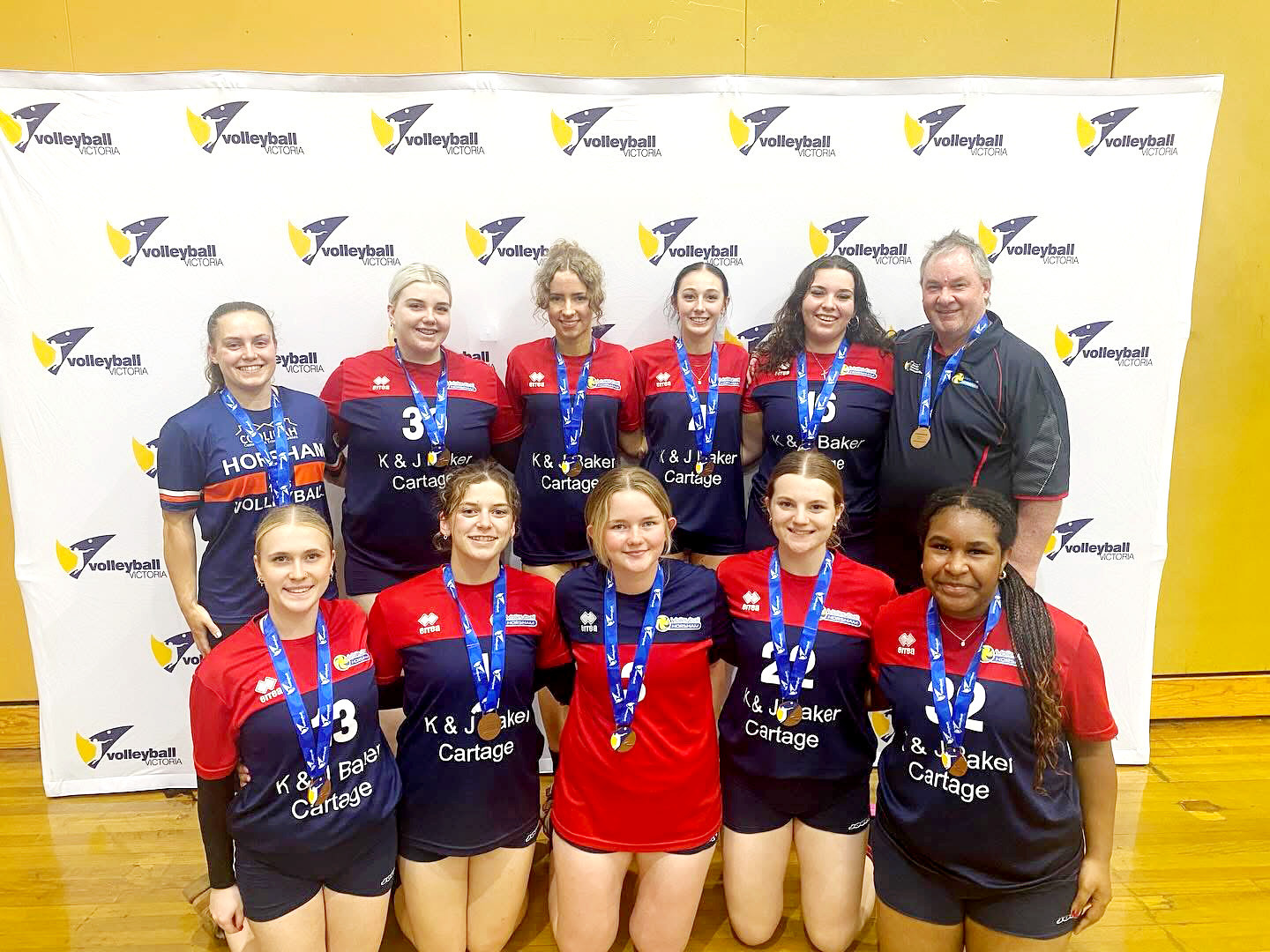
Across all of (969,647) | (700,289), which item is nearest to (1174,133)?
(700,289)

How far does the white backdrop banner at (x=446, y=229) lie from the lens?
3.65 metres

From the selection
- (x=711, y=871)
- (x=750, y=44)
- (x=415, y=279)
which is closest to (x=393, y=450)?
(x=415, y=279)

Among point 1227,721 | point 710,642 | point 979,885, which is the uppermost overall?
point 710,642

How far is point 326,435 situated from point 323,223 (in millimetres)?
1104

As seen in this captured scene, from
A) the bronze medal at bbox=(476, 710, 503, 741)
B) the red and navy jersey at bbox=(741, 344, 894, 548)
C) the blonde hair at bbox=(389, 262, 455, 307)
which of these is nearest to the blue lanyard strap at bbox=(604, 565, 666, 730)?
the bronze medal at bbox=(476, 710, 503, 741)

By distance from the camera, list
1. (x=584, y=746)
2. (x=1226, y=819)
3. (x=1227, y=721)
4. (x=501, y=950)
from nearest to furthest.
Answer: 1. (x=584, y=746)
2. (x=501, y=950)
3. (x=1226, y=819)
4. (x=1227, y=721)

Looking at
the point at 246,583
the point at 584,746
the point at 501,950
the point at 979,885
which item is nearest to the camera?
the point at 979,885

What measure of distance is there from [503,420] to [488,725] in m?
1.38

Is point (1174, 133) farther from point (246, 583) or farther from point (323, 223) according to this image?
point (246, 583)

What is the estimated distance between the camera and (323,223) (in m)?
3.72

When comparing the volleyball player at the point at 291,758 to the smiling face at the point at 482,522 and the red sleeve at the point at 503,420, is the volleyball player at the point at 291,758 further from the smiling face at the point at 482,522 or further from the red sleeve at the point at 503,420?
the red sleeve at the point at 503,420

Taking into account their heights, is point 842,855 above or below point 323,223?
below

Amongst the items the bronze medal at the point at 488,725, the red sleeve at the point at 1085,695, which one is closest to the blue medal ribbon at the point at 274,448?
the bronze medal at the point at 488,725

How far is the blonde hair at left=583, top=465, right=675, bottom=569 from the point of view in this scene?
8.54 feet
